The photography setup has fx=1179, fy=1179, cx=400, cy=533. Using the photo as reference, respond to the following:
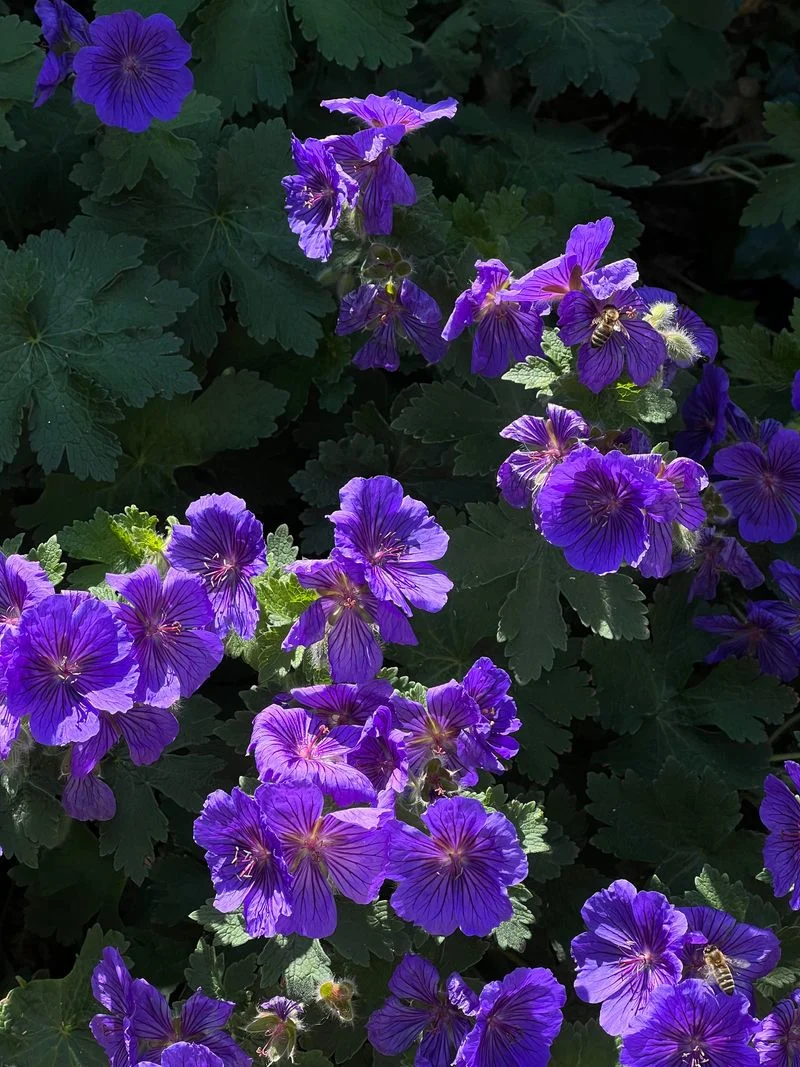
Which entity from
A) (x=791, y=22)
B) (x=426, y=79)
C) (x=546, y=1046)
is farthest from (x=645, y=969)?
(x=791, y=22)

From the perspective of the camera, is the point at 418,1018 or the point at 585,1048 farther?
the point at 585,1048

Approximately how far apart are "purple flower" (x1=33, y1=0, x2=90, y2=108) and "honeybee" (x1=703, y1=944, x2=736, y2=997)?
1900 millimetres

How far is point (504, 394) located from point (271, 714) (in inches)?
37.2

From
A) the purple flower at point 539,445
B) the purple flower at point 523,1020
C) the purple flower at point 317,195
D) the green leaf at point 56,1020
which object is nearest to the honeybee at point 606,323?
the purple flower at point 539,445

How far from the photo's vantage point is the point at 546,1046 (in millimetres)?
1674

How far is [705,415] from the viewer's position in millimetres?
2414

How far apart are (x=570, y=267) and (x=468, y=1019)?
1172 mm

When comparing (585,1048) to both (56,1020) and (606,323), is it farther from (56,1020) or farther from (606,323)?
(606,323)

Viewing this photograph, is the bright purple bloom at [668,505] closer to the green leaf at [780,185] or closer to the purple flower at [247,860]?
the purple flower at [247,860]

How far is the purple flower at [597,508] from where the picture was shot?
1759mm

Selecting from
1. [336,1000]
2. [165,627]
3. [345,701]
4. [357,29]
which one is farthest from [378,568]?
[357,29]

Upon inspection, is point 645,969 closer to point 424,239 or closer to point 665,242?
point 424,239

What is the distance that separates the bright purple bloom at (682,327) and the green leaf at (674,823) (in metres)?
0.78

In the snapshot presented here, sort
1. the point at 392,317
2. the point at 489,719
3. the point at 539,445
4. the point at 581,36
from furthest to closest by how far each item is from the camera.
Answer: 1. the point at 581,36
2. the point at 392,317
3. the point at 539,445
4. the point at 489,719
